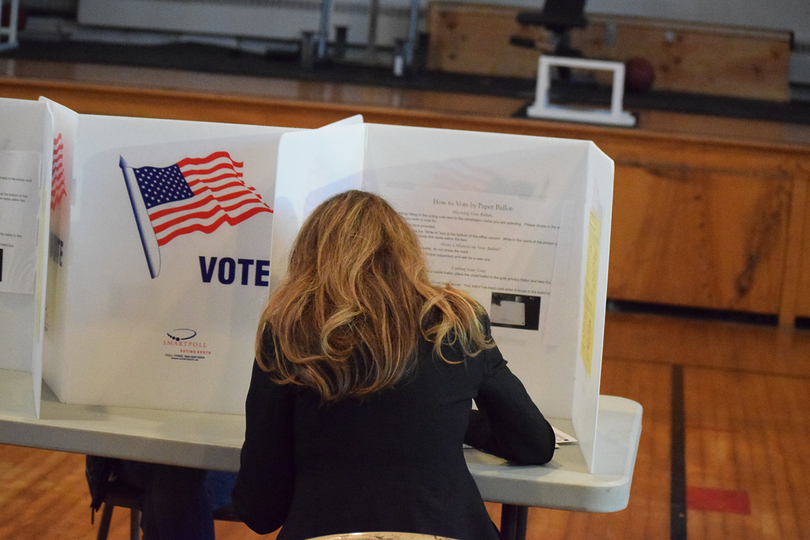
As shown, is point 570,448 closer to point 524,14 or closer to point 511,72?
point 524,14

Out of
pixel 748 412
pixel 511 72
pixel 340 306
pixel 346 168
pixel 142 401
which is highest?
pixel 511 72

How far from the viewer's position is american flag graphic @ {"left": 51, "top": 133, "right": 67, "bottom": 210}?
1220mm

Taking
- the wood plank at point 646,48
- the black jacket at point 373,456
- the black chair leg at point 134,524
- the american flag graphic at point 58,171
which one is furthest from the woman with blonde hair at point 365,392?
the wood plank at point 646,48

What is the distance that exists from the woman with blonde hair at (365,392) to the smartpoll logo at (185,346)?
0.71ft

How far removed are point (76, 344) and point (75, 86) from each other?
2714mm

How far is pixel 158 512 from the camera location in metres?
1.33

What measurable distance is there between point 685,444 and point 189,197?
1.72 m

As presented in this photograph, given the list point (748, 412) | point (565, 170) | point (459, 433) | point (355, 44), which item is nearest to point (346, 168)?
point (565, 170)

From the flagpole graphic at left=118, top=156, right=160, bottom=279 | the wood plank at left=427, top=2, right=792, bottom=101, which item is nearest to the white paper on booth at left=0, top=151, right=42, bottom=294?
the flagpole graphic at left=118, top=156, right=160, bottom=279

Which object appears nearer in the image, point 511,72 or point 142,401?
point 142,401

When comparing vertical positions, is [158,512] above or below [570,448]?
below

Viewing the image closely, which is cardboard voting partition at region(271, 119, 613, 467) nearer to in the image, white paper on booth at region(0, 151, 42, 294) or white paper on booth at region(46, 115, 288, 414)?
white paper on booth at region(46, 115, 288, 414)

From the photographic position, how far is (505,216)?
4.20 feet

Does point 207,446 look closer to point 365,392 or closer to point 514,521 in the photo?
point 365,392
